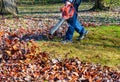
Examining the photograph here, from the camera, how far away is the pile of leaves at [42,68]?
26.6 feet

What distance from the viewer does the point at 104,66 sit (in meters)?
9.12

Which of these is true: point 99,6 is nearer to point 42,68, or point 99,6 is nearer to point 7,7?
point 7,7

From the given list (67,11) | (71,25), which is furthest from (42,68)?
(71,25)

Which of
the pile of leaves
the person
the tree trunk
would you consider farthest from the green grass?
the tree trunk

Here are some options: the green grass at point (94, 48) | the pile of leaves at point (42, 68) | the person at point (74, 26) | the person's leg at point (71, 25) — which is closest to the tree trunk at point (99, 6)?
the green grass at point (94, 48)

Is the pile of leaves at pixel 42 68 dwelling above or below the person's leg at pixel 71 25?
below

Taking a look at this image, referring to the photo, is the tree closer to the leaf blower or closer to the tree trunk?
the tree trunk

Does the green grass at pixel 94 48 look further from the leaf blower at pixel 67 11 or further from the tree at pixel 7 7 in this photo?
the tree at pixel 7 7

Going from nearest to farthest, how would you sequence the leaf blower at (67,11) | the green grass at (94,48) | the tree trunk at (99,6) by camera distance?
the green grass at (94,48) → the leaf blower at (67,11) → the tree trunk at (99,6)

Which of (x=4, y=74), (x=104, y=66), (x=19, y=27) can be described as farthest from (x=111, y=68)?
(x=19, y=27)

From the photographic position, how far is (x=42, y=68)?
344 inches

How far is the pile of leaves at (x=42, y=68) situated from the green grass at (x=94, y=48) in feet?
1.63

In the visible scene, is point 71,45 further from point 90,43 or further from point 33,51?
point 33,51

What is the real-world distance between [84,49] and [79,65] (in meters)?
1.86
